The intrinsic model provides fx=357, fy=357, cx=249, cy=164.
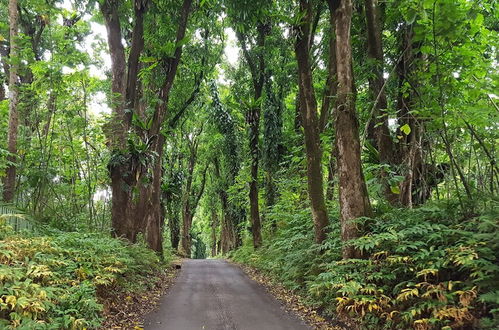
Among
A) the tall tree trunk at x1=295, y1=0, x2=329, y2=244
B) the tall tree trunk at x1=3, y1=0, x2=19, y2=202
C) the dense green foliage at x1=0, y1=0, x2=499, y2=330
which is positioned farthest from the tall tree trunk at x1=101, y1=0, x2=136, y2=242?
the tall tree trunk at x1=295, y1=0, x2=329, y2=244

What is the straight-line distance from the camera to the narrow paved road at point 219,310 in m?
6.41

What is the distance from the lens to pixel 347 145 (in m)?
7.27

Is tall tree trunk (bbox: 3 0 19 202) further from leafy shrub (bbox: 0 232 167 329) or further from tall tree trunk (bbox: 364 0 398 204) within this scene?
tall tree trunk (bbox: 364 0 398 204)

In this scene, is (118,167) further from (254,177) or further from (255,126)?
(255,126)

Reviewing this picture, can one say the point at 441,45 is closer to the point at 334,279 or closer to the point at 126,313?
the point at 334,279

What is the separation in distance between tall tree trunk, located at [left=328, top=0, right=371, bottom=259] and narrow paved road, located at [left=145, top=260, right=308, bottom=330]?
6.33 ft

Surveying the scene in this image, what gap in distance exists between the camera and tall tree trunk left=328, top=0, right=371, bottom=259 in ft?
23.2

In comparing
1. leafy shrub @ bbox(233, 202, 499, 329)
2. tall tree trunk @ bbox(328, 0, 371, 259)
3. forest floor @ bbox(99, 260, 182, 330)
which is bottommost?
forest floor @ bbox(99, 260, 182, 330)

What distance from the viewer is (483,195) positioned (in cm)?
566

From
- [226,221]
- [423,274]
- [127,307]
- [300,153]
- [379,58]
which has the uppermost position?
[379,58]

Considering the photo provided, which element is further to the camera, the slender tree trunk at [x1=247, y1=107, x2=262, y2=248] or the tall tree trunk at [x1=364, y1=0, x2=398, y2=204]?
the slender tree trunk at [x1=247, y1=107, x2=262, y2=248]

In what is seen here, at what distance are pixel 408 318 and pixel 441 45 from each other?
4.97 metres

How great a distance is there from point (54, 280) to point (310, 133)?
667 cm

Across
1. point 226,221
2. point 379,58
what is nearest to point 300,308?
point 379,58
